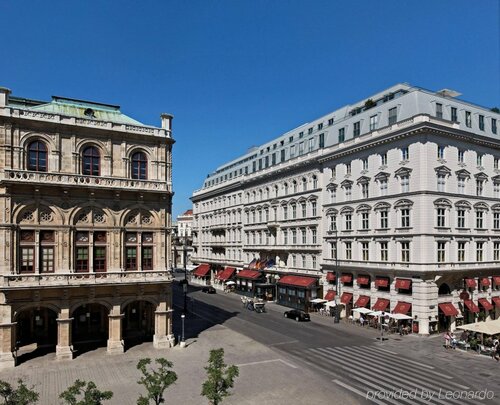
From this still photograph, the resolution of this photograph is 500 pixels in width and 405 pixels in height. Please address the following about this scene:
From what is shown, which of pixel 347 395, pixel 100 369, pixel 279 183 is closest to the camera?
pixel 347 395

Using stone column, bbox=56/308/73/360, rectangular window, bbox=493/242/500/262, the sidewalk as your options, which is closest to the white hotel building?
rectangular window, bbox=493/242/500/262

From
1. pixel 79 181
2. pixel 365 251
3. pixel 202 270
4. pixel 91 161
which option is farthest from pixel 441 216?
pixel 202 270

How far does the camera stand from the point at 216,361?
16.5 m

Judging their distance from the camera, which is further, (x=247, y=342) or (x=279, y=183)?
(x=279, y=183)

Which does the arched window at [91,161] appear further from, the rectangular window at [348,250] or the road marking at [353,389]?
the rectangular window at [348,250]

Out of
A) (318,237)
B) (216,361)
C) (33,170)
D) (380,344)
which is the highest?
(33,170)

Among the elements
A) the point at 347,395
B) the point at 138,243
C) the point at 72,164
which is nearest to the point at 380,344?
the point at 347,395

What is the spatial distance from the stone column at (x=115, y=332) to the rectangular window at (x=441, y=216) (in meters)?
32.0

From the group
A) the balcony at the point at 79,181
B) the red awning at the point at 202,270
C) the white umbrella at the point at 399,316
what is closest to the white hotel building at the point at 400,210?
the white umbrella at the point at 399,316

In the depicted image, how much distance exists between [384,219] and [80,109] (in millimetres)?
33153

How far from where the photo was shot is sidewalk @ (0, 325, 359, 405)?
24.2m

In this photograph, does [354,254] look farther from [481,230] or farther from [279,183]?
[279,183]

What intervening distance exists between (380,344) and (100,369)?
2410 centimetres

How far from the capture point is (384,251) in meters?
45.9
